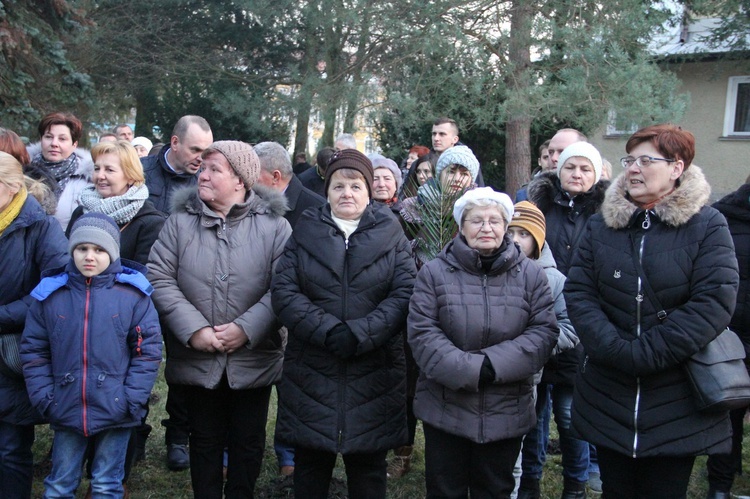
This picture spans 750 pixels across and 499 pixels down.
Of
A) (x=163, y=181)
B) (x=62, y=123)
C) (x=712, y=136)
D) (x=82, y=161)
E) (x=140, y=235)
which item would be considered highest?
(x=712, y=136)

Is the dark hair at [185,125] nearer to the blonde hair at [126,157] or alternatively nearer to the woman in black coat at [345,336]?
the blonde hair at [126,157]

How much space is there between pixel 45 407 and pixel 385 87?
9.22 metres

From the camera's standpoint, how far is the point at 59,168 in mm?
4891

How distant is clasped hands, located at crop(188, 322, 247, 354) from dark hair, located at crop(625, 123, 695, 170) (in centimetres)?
222

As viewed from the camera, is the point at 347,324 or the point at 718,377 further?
the point at 347,324

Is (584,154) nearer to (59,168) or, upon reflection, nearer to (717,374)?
(717,374)

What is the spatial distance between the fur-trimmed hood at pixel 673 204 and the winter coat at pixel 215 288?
1.77 m

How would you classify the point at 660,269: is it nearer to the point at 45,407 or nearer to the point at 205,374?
the point at 205,374

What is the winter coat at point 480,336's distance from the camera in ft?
10.9

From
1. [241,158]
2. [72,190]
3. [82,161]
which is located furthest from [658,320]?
[82,161]

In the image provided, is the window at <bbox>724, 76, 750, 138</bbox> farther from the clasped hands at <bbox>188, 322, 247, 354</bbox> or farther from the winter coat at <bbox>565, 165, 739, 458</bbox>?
the clasped hands at <bbox>188, 322, 247, 354</bbox>

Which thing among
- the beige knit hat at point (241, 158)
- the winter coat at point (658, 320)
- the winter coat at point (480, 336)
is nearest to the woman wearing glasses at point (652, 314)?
the winter coat at point (658, 320)

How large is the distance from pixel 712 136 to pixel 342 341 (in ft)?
59.2

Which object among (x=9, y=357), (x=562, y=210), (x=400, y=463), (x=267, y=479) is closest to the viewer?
(x=9, y=357)
